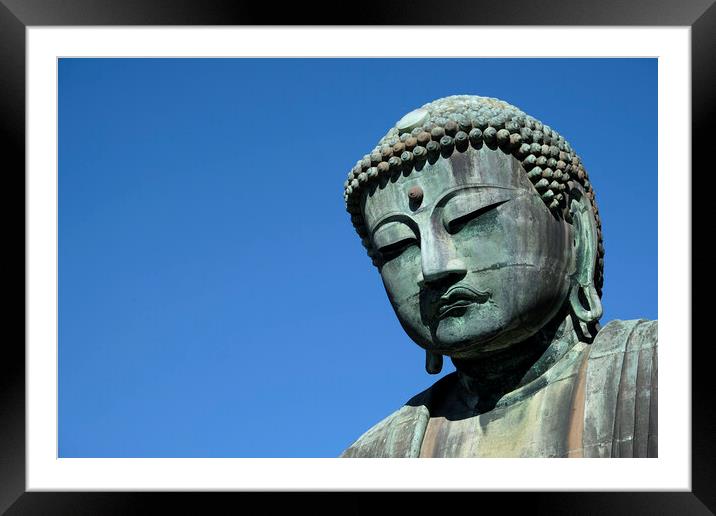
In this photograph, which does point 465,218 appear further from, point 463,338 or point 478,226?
point 463,338

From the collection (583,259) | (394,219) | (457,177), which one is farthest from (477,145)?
(583,259)

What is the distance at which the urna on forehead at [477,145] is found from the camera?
54.5 ft

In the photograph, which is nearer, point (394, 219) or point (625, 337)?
point (625, 337)

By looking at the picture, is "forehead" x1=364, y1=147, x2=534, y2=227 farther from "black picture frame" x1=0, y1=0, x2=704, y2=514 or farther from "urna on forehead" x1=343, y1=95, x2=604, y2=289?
"black picture frame" x1=0, y1=0, x2=704, y2=514

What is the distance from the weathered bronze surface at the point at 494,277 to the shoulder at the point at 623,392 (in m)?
0.02

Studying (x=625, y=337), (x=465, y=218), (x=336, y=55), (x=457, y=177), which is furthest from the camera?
(x=457, y=177)

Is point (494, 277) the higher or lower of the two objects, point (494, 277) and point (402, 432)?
the higher

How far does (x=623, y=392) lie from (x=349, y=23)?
3.72 m

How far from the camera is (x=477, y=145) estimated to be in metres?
16.6

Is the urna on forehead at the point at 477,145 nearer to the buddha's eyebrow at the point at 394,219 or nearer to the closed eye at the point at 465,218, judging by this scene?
the buddha's eyebrow at the point at 394,219

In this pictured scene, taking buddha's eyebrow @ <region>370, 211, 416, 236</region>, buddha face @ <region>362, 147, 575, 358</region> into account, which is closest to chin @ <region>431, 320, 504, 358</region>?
buddha face @ <region>362, 147, 575, 358</region>

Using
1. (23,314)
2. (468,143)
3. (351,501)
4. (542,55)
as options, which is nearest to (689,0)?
(542,55)

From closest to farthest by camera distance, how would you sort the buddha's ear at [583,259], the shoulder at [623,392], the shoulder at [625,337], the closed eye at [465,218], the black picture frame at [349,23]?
1. the black picture frame at [349,23]
2. the shoulder at [623,392]
3. the shoulder at [625,337]
4. the closed eye at [465,218]
5. the buddha's ear at [583,259]

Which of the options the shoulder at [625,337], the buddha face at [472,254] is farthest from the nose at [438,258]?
the shoulder at [625,337]
